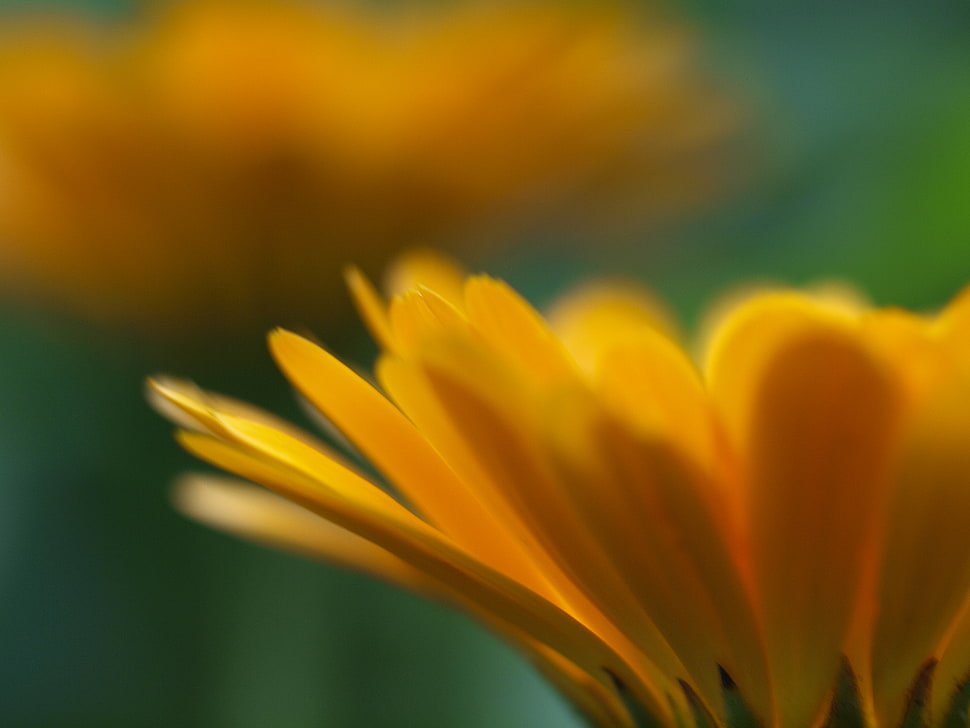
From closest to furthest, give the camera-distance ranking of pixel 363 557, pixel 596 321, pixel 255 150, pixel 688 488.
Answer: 1. pixel 688 488
2. pixel 363 557
3. pixel 596 321
4. pixel 255 150

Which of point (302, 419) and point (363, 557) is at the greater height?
point (302, 419)

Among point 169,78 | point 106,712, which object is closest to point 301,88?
point 169,78

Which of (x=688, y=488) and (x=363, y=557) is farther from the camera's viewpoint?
(x=363, y=557)

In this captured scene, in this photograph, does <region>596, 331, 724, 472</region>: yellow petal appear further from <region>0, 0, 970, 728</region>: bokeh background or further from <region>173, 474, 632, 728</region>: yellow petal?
<region>0, 0, 970, 728</region>: bokeh background

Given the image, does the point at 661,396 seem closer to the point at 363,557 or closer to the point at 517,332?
the point at 517,332

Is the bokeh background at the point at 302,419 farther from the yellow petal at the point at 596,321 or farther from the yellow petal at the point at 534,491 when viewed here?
the yellow petal at the point at 534,491

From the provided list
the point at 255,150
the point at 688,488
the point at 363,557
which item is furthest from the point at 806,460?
the point at 255,150

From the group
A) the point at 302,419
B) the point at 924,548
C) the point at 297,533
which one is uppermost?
the point at 302,419
